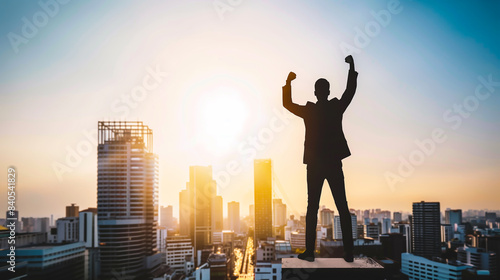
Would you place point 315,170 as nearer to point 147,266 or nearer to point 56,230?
point 147,266

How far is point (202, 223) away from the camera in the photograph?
61281mm

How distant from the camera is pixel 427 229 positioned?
46.4m

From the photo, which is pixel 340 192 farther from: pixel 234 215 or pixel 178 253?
pixel 234 215

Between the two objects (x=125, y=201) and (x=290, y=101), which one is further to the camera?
(x=125, y=201)

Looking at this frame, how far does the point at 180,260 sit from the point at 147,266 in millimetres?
8586

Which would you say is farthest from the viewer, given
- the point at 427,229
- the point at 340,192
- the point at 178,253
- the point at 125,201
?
the point at 427,229

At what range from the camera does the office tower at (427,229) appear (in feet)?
150

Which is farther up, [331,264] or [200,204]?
[331,264]

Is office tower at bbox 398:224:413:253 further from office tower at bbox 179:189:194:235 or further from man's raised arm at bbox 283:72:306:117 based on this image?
man's raised arm at bbox 283:72:306:117

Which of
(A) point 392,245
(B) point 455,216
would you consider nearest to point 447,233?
(B) point 455,216

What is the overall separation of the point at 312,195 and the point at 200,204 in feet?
198

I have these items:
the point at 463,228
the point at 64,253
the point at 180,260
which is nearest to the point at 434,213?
the point at 463,228

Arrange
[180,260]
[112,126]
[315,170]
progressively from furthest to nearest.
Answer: [180,260] → [112,126] → [315,170]

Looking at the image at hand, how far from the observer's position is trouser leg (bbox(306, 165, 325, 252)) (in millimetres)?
4320
